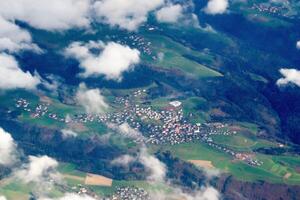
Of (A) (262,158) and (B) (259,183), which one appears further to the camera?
(A) (262,158)

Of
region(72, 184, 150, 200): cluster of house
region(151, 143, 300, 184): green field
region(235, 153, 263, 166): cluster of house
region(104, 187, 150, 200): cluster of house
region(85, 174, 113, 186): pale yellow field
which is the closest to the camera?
region(104, 187, 150, 200): cluster of house

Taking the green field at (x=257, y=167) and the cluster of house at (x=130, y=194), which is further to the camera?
the green field at (x=257, y=167)

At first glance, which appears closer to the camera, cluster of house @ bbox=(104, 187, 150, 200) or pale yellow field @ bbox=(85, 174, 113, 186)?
cluster of house @ bbox=(104, 187, 150, 200)

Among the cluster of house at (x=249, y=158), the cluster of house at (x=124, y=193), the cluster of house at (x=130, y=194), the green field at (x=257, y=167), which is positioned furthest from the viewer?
the cluster of house at (x=249, y=158)

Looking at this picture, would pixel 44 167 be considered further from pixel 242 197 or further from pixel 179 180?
pixel 242 197

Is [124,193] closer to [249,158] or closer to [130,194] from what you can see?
[130,194]

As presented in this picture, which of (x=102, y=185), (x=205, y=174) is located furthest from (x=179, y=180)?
(x=102, y=185)

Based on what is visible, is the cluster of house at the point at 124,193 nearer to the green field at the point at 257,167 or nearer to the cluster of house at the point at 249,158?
the green field at the point at 257,167

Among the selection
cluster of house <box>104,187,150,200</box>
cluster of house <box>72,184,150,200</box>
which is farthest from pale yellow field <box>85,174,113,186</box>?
cluster of house <box>104,187,150,200</box>

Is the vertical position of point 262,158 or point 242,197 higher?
point 262,158

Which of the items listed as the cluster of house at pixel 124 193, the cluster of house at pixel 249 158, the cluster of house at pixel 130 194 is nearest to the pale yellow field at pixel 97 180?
the cluster of house at pixel 124 193

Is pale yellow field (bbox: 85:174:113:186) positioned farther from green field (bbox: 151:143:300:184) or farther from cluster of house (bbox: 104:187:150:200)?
green field (bbox: 151:143:300:184)
